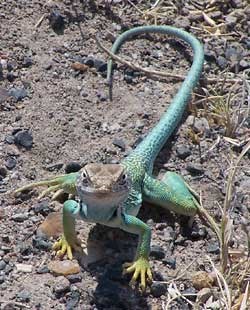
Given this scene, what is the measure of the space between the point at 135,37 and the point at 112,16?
0.23m

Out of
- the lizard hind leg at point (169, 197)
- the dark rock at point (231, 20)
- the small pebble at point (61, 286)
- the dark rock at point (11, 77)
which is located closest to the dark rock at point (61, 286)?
the small pebble at point (61, 286)

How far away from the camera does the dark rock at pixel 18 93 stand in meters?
5.12

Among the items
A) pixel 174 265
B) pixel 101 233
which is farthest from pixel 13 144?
pixel 174 265

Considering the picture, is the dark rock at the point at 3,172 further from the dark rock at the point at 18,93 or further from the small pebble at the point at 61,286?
the small pebble at the point at 61,286

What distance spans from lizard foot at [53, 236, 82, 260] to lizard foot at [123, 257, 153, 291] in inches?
10.2

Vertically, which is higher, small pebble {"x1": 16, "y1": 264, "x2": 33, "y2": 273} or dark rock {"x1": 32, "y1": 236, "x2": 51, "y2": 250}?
dark rock {"x1": 32, "y1": 236, "x2": 51, "y2": 250}

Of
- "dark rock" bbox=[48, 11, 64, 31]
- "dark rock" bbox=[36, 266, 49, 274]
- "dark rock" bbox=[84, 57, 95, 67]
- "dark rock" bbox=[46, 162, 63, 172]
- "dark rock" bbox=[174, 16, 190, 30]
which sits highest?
"dark rock" bbox=[48, 11, 64, 31]

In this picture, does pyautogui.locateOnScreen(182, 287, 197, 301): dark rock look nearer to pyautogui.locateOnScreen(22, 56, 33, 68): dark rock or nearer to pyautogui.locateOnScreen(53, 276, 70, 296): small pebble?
pyautogui.locateOnScreen(53, 276, 70, 296): small pebble

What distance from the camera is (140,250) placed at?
4.07m

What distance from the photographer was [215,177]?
4.85 meters

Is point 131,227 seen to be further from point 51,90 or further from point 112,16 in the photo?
point 112,16

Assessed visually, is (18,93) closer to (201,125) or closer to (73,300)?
(201,125)

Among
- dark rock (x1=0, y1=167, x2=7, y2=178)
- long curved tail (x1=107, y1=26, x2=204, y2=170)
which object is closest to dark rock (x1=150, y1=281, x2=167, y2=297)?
long curved tail (x1=107, y1=26, x2=204, y2=170)

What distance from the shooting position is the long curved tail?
15.6 feet
